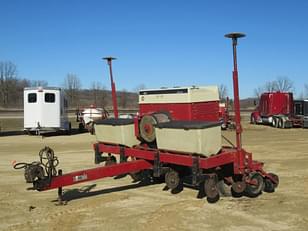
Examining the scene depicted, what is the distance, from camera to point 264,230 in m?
6.29

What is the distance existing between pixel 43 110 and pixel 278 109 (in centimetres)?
1785

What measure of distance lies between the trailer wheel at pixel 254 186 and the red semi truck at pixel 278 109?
2462cm

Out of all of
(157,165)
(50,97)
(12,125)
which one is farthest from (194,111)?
(12,125)

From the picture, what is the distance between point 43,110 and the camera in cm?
2492

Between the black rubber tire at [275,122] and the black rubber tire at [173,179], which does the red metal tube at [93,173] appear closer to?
the black rubber tire at [173,179]

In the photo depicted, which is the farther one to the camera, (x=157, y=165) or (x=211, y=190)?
(x=157, y=165)

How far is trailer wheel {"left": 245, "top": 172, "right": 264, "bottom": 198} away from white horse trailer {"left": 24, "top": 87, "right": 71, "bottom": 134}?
18466 mm

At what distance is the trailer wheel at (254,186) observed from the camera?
820 centimetres

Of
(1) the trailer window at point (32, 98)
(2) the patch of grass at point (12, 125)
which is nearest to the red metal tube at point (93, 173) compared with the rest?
(1) the trailer window at point (32, 98)

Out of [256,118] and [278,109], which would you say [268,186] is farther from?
[256,118]

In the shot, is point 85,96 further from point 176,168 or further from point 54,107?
point 176,168

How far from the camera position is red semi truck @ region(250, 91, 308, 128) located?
3222cm

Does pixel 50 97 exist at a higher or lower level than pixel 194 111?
higher

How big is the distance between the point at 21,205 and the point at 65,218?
149cm
